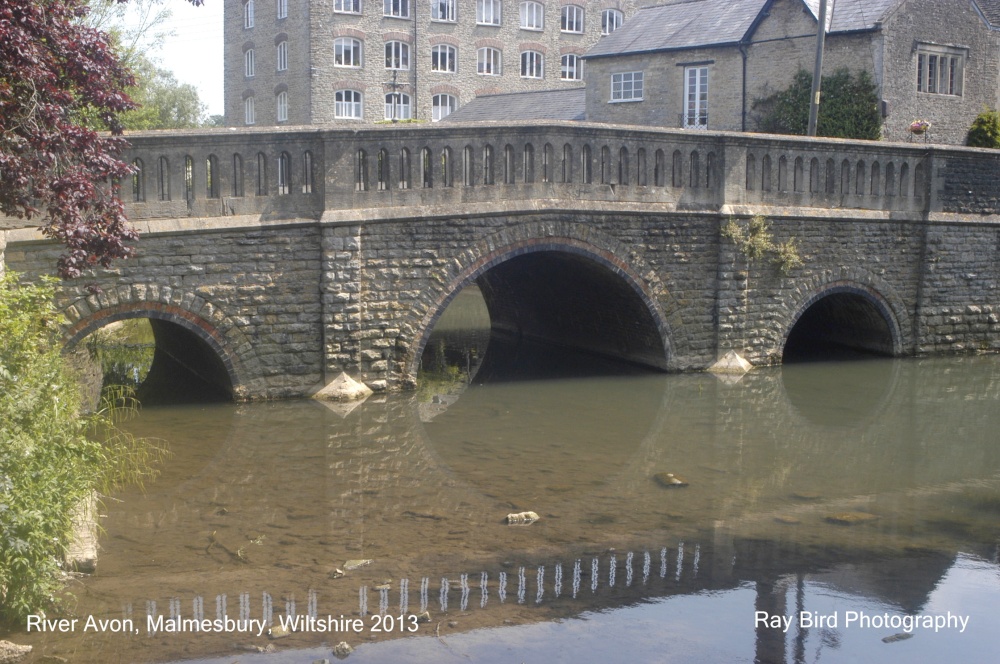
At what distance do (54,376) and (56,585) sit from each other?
1.69m

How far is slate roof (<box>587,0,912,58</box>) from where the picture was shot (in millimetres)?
22781

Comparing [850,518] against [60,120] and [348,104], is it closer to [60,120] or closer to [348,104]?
[60,120]

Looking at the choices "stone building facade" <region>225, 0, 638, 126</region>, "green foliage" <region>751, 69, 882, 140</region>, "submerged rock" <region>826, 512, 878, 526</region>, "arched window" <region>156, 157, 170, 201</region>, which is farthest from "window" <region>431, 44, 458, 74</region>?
"submerged rock" <region>826, 512, 878, 526</region>

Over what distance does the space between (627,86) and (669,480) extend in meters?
18.1

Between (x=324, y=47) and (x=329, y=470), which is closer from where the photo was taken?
(x=329, y=470)

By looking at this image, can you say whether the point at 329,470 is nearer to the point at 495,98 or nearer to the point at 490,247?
the point at 490,247

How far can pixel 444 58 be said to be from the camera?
144ft

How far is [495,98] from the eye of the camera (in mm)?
33344

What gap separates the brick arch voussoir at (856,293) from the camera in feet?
53.3

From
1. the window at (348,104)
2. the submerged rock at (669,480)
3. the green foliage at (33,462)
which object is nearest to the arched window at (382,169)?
the submerged rock at (669,480)

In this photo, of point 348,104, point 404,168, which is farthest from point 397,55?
point 404,168

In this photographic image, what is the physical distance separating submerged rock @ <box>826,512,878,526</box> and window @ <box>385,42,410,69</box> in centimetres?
3543

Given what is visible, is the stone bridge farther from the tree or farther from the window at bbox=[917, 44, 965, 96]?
the window at bbox=[917, 44, 965, 96]

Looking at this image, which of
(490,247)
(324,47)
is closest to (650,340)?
(490,247)
